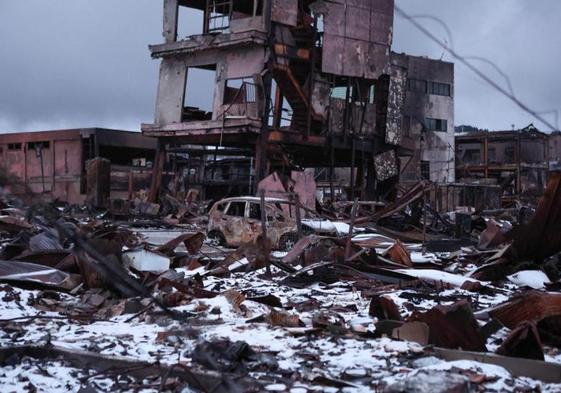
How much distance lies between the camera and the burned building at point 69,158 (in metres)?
33.3

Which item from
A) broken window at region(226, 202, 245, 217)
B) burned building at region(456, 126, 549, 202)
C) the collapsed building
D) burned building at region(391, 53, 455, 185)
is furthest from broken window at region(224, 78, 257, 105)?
burned building at region(391, 53, 455, 185)

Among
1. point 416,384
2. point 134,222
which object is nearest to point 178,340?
point 416,384

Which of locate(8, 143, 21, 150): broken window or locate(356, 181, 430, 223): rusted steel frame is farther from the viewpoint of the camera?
locate(8, 143, 21, 150): broken window

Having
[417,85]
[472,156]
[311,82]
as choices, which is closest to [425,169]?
[472,156]

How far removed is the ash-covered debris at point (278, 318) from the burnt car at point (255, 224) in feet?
11.6

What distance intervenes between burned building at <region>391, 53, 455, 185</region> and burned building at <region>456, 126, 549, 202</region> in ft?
6.55

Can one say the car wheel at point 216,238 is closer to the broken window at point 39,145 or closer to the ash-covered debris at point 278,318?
the ash-covered debris at point 278,318

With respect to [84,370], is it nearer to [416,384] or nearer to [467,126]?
[416,384]

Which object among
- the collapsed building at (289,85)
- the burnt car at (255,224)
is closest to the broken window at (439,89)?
the collapsed building at (289,85)

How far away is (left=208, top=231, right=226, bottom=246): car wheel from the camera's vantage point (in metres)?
16.7

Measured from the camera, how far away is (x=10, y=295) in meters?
7.76

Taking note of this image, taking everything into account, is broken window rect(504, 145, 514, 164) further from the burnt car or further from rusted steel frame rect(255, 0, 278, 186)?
the burnt car

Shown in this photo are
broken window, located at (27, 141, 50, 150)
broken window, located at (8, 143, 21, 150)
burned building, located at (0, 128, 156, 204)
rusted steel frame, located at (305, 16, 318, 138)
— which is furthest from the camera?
broken window, located at (8, 143, 21, 150)

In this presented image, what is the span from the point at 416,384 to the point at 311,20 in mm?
26229
